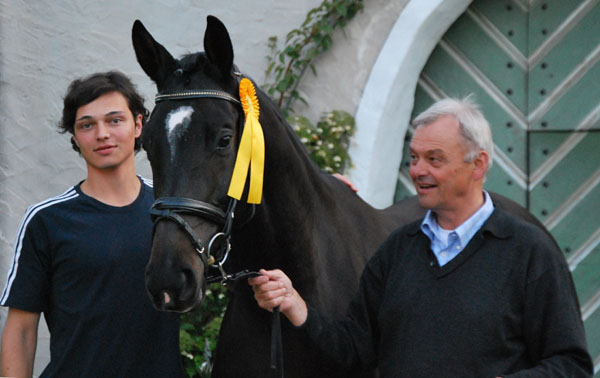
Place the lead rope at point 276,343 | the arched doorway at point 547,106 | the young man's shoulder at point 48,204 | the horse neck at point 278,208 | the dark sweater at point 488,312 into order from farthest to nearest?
the arched doorway at point 547,106 < the young man's shoulder at point 48,204 < the horse neck at point 278,208 < the lead rope at point 276,343 < the dark sweater at point 488,312

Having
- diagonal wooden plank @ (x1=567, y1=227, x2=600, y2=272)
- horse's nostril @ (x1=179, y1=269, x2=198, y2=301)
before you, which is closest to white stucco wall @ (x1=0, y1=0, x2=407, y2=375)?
diagonal wooden plank @ (x1=567, y1=227, x2=600, y2=272)

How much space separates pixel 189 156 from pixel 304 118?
2472 millimetres

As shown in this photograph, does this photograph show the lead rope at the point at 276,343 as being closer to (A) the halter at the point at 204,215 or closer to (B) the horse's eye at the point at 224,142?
(A) the halter at the point at 204,215

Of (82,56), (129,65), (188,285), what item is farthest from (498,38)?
(188,285)

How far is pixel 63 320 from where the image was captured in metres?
2.77

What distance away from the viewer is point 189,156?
236 centimetres

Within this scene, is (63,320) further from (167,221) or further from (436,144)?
(436,144)

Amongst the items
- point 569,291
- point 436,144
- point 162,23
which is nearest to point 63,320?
point 436,144

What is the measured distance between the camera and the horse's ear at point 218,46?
2.47m

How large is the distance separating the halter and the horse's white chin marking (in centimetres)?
6

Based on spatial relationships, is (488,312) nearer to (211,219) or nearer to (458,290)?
(458,290)

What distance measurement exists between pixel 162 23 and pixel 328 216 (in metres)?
2.35

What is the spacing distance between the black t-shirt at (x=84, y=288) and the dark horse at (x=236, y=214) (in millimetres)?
339

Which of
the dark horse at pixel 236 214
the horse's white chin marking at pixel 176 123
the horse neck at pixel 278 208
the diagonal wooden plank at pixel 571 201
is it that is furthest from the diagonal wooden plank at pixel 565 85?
the horse's white chin marking at pixel 176 123
